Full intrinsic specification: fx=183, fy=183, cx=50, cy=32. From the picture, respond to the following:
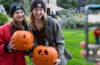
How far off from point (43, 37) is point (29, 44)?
231 mm

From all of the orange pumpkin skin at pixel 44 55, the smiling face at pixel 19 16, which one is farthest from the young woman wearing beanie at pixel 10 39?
the orange pumpkin skin at pixel 44 55

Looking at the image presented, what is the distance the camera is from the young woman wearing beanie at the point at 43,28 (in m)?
2.53

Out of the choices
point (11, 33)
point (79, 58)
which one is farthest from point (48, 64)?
point (79, 58)

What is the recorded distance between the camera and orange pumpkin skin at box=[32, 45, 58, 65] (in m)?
2.52

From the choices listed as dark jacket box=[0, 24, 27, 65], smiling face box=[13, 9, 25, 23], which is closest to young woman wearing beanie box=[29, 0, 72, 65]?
smiling face box=[13, 9, 25, 23]

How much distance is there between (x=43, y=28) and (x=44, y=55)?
14.9 inches

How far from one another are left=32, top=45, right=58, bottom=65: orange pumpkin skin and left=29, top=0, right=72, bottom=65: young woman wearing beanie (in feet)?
0.29

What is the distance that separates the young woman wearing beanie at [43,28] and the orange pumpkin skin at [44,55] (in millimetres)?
87

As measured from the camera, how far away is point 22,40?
2.53 m

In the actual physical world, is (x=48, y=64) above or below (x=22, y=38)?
below

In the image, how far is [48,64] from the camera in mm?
2566

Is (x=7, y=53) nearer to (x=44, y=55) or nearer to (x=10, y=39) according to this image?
(x=10, y=39)

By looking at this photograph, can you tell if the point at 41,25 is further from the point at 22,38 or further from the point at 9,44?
the point at 9,44

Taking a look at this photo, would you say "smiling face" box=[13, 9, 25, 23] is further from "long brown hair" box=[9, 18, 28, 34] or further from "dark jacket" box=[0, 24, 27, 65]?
"dark jacket" box=[0, 24, 27, 65]
